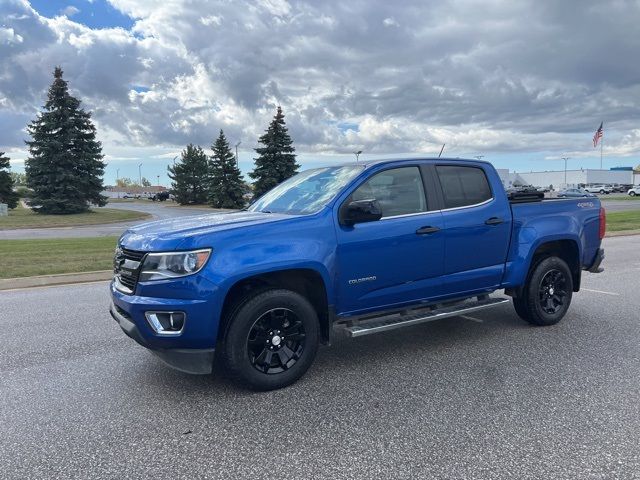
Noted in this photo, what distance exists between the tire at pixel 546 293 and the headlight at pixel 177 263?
373 centimetres

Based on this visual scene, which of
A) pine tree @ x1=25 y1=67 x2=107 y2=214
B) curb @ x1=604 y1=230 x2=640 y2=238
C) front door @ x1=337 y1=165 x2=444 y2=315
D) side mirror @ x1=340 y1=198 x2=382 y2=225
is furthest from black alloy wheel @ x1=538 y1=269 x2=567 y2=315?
pine tree @ x1=25 y1=67 x2=107 y2=214

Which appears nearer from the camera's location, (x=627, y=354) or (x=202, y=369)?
(x=202, y=369)

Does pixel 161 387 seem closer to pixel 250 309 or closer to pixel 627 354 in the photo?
pixel 250 309

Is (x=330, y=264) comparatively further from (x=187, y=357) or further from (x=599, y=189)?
(x=599, y=189)

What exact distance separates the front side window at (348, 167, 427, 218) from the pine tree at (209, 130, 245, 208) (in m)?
50.4

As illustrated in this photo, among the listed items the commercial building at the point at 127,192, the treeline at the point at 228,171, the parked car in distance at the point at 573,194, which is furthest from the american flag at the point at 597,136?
the commercial building at the point at 127,192

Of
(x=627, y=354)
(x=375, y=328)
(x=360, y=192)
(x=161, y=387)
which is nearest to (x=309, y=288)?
(x=375, y=328)

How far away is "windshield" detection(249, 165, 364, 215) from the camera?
4.61 metres

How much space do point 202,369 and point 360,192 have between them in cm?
201

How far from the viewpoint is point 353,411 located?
375 centimetres

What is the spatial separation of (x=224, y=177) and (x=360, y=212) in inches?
2038

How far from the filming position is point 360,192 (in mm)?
4605

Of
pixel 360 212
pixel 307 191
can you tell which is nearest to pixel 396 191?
pixel 360 212

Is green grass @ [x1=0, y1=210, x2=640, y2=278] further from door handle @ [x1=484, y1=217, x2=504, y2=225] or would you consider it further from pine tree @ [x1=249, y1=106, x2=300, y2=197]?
pine tree @ [x1=249, y1=106, x2=300, y2=197]
